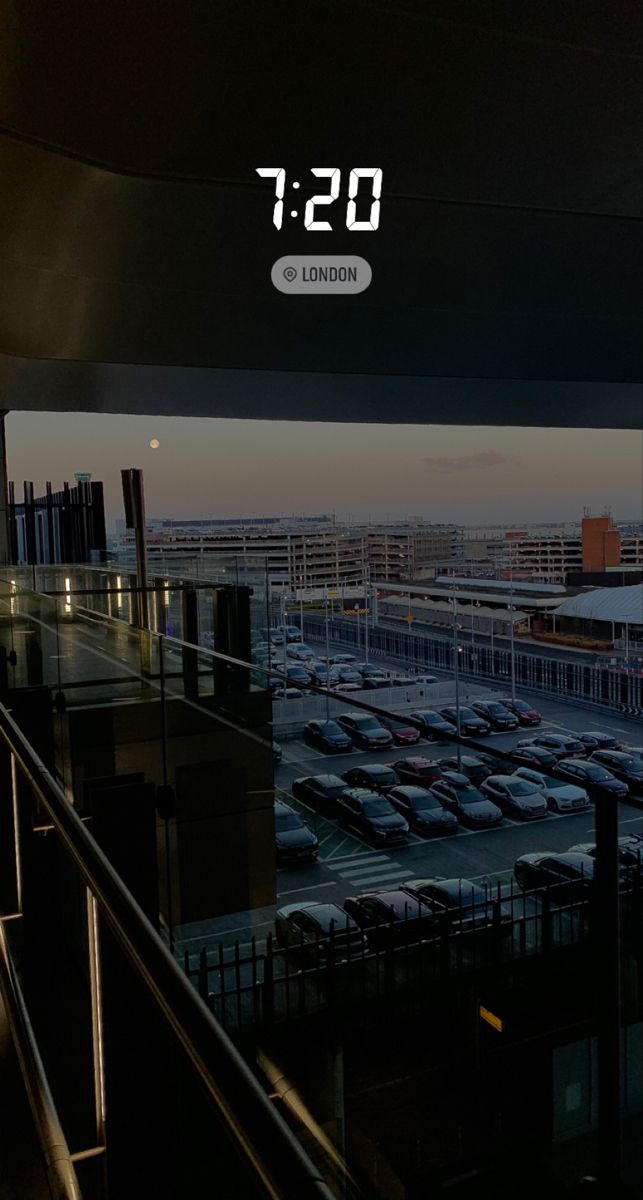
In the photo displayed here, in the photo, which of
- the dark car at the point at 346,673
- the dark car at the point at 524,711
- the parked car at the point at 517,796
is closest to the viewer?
the parked car at the point at 517,796

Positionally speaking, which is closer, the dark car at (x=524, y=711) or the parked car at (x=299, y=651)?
the dark car at (x=524, y=711)

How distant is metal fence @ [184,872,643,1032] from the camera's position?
75.8 inches

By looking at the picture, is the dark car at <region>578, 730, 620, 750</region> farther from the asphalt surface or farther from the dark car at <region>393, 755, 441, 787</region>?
the dark car at <region>393, 755, 441, 787</region>

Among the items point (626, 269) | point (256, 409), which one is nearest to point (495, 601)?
point (256, 409)

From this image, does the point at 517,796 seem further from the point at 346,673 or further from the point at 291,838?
the point at 346,673

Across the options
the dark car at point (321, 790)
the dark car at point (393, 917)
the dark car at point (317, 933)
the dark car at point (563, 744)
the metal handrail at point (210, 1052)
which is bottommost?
the dark car at point (563, 744)

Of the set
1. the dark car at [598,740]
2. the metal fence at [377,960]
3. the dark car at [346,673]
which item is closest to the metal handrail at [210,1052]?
the metal fence at [377,960]

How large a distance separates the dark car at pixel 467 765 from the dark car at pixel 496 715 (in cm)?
1487

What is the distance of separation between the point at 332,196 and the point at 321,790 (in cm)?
228

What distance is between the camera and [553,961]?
5.70 ft

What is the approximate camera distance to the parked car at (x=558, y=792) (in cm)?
124

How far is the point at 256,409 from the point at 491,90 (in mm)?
3805

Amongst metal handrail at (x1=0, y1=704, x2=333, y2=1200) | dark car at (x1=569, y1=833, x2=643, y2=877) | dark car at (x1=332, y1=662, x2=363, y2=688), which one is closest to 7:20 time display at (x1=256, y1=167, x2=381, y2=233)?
dark car at (x1=569, y1=833, x2=643, y2=877)

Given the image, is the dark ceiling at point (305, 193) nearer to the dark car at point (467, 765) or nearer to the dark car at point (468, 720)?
the dark car at point (467, 765)
